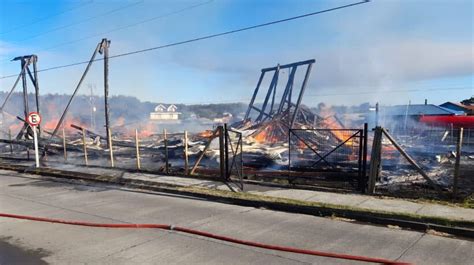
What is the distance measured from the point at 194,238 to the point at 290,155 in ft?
24.5

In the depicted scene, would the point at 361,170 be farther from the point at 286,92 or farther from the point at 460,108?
the point at 460,108

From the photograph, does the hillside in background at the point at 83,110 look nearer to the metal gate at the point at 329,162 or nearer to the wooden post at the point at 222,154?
the metal gate at the point at 329,162

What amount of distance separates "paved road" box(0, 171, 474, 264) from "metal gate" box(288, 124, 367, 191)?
121 inches

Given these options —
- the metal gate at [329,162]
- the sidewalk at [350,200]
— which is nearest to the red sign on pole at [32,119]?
the sidewalk at [350,200]

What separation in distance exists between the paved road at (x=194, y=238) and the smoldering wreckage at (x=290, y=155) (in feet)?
9.73

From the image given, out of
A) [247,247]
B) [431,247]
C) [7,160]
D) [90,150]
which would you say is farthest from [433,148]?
[7,160]

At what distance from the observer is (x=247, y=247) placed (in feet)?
17.7

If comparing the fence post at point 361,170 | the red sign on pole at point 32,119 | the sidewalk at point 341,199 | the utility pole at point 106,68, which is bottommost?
the sidewalk at point 341,199

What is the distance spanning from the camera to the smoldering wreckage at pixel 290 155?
9.98 metres

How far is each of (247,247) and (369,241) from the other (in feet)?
5.90

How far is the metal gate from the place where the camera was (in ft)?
30.9

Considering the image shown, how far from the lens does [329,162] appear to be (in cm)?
1413

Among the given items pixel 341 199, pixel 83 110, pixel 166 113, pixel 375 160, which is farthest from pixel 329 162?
pixel 166 113

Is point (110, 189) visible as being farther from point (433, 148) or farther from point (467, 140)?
point (467, 140)
